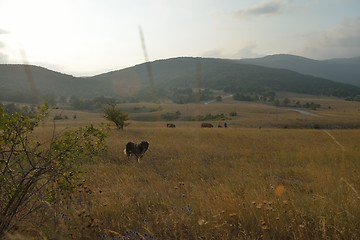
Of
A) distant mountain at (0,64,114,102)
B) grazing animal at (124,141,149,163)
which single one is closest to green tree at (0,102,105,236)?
grazing animal at (124,141,149,163)

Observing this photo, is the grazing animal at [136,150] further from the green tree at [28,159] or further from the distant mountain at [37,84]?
the distant mountain at [37,84]

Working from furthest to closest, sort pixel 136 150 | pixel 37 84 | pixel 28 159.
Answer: pixel 37 84 < pixel 136 150 < pixel 28 159

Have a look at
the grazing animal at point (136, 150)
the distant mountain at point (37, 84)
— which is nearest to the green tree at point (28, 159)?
the grazing animal at point (136, 150)

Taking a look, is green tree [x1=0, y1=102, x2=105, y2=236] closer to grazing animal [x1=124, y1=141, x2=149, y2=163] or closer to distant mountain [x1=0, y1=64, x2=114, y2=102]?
grazing animal [x1=124, y1=141, x2=149, y2=163]

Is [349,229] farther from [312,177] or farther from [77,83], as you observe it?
[77,83]

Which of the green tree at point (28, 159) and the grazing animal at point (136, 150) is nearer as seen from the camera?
the green tree at point (28, 159)

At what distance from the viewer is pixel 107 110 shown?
1249 inches

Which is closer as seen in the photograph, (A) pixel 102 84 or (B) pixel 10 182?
(B) pixel 10 182

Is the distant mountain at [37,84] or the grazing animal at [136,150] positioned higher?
the distant mountain at [37,84]

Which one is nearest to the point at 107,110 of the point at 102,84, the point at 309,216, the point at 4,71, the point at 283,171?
the point at 283,171

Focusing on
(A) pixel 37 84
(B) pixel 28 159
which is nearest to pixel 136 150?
(B) pixel 28 159

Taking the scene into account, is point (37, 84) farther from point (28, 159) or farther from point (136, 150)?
point (28, 159)

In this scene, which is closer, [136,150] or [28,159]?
[28,159]

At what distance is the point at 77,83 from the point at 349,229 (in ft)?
542
